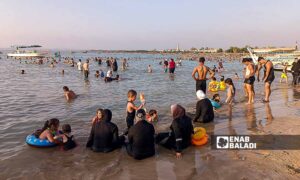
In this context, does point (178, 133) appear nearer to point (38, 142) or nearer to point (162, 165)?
point (162, 165)

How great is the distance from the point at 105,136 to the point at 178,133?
1.64m

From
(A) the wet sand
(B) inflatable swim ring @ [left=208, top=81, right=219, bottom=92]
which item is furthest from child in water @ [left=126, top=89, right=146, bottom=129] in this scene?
(B) inflatable swim ring @ [left=208, top=81, right=219, bottom=92]

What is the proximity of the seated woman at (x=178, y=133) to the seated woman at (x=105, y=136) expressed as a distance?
110 cm

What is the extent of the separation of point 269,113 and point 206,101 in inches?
103

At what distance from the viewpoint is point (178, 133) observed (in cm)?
620

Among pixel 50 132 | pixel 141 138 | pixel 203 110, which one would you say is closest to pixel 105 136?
pixel 141 138

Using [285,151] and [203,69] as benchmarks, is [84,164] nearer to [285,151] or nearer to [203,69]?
[285,151]

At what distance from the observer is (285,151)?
20.4ft

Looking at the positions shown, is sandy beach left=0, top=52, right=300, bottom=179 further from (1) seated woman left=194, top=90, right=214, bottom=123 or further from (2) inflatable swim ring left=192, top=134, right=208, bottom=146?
(1) seated woman left=194, top=90, right=214, bottom=123

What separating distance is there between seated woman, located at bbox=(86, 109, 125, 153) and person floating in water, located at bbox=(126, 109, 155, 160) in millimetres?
480

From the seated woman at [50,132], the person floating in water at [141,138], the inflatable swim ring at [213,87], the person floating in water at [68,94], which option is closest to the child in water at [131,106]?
the person floating in water at [141,138]

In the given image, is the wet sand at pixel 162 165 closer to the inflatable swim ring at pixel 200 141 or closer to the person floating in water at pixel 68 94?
the inflatable swim ring at pixel 200 141

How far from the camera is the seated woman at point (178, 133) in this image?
6223 mm

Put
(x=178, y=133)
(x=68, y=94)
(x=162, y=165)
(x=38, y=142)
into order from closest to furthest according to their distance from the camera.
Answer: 1. (x=162, y=165)
2. (x=178, y=133)
3. (x=38, y=142)
4. (x=68, y=94)
